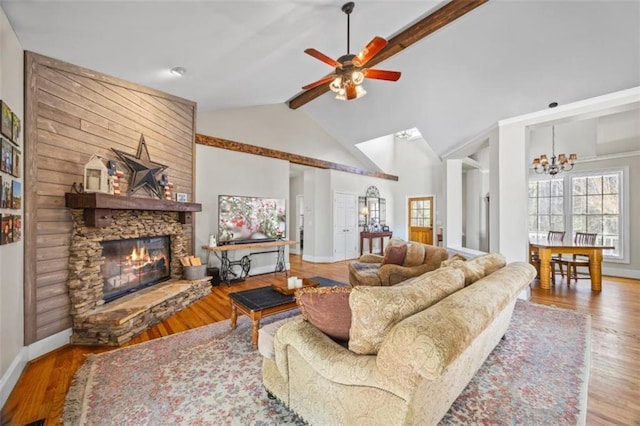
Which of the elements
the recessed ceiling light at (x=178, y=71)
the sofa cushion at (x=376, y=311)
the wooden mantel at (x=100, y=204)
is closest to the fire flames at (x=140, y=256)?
the wooden mantel at (x=100, y=204)

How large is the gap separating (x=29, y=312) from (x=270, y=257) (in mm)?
3936

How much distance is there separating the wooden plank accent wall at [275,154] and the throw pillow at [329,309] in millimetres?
4268

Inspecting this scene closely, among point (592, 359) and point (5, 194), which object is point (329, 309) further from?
point (592, 359)

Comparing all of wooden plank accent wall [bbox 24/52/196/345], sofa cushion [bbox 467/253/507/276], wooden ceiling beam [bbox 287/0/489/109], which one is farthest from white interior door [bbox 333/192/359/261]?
wooden plank accent wall [bbox 24/52/196/345]

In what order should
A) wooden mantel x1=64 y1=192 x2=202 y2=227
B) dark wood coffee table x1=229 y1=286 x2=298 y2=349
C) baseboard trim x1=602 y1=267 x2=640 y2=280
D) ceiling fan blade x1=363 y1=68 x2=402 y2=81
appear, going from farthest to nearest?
baseboard trim x1=602 y1=267 x2=640 y2=280, ceiling fan blade x1=363 y1=68 x2=402 y2=81, wooden mantel x1=64 y1=192 x2=202 y2=227, dark wood coffee table x1=229 y1=286 x2=298 y2=349

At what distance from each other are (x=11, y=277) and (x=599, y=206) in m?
9.35

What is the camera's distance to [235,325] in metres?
3.07

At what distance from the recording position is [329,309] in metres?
1.58

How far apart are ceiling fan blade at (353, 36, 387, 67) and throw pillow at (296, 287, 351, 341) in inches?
89.2

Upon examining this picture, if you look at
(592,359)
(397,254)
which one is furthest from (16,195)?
(592,359)

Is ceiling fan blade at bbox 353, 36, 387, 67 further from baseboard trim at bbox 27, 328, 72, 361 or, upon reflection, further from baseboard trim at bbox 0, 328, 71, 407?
baseboard trim at bbox 27, 328, 72, 361

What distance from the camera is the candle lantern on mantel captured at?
279 centimetres

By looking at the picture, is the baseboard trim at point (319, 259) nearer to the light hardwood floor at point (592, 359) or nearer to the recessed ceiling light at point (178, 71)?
the light hardwood floor at point (592, 359)

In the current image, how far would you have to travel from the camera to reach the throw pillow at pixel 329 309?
155 cm
